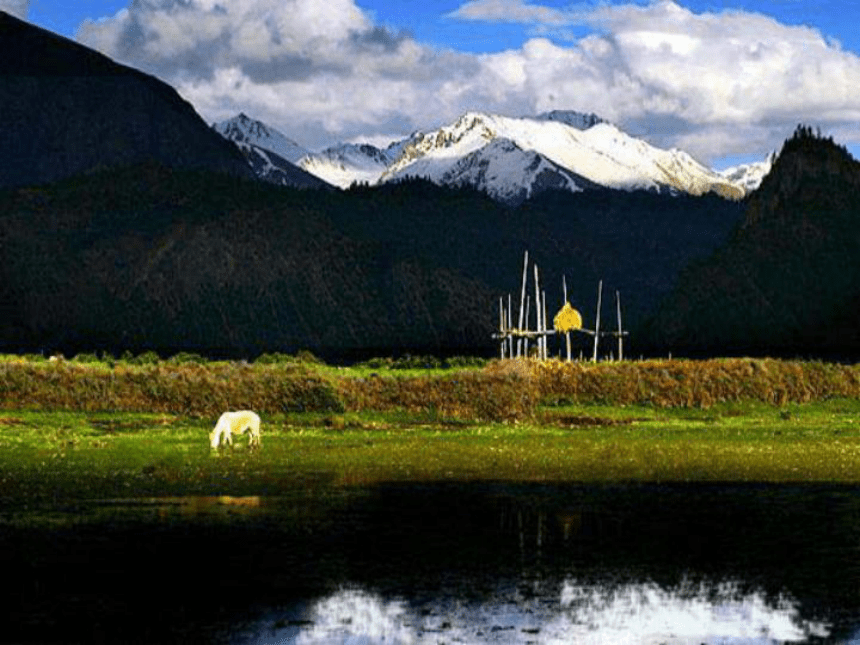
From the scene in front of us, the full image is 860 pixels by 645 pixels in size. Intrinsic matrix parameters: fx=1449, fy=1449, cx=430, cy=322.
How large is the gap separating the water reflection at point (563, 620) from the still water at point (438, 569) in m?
0.06

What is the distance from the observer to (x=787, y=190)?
198 metres

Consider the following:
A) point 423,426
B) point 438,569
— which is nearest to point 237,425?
point 423,426

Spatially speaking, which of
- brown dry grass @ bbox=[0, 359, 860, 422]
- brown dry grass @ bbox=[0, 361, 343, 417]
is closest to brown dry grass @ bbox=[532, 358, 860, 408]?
brown dry grass @ bbox=[0, 359, 860, 422]

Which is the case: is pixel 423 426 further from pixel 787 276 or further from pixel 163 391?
pixel 787 276

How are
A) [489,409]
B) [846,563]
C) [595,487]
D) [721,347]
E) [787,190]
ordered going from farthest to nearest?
[787,190], [721,347], [489,409], [595,487], [846,563]

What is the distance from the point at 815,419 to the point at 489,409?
703 inches

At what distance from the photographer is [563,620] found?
82.6ft

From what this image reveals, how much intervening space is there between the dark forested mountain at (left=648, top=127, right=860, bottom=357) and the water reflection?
141 m

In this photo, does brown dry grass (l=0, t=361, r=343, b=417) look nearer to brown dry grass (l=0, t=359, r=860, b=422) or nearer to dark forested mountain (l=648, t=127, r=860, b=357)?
brown dry grass (l=0, t=359, r=860, b=422)

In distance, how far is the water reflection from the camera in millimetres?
23906

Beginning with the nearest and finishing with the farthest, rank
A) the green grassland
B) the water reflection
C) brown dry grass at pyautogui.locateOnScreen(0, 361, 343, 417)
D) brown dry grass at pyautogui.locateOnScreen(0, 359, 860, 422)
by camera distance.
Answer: the water reflection < the green grassland < brown dry grass at pyautogui.locateOnScreen(0, 361, 343, 417) < brown dry grass at pyautogui.locateOnScreen(0, 359, 860, 422)

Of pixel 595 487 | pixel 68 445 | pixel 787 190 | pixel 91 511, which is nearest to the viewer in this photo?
pixel 91 511

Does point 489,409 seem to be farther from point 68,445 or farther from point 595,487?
point 595,487

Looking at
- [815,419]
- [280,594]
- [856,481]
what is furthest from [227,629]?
[815,419]
